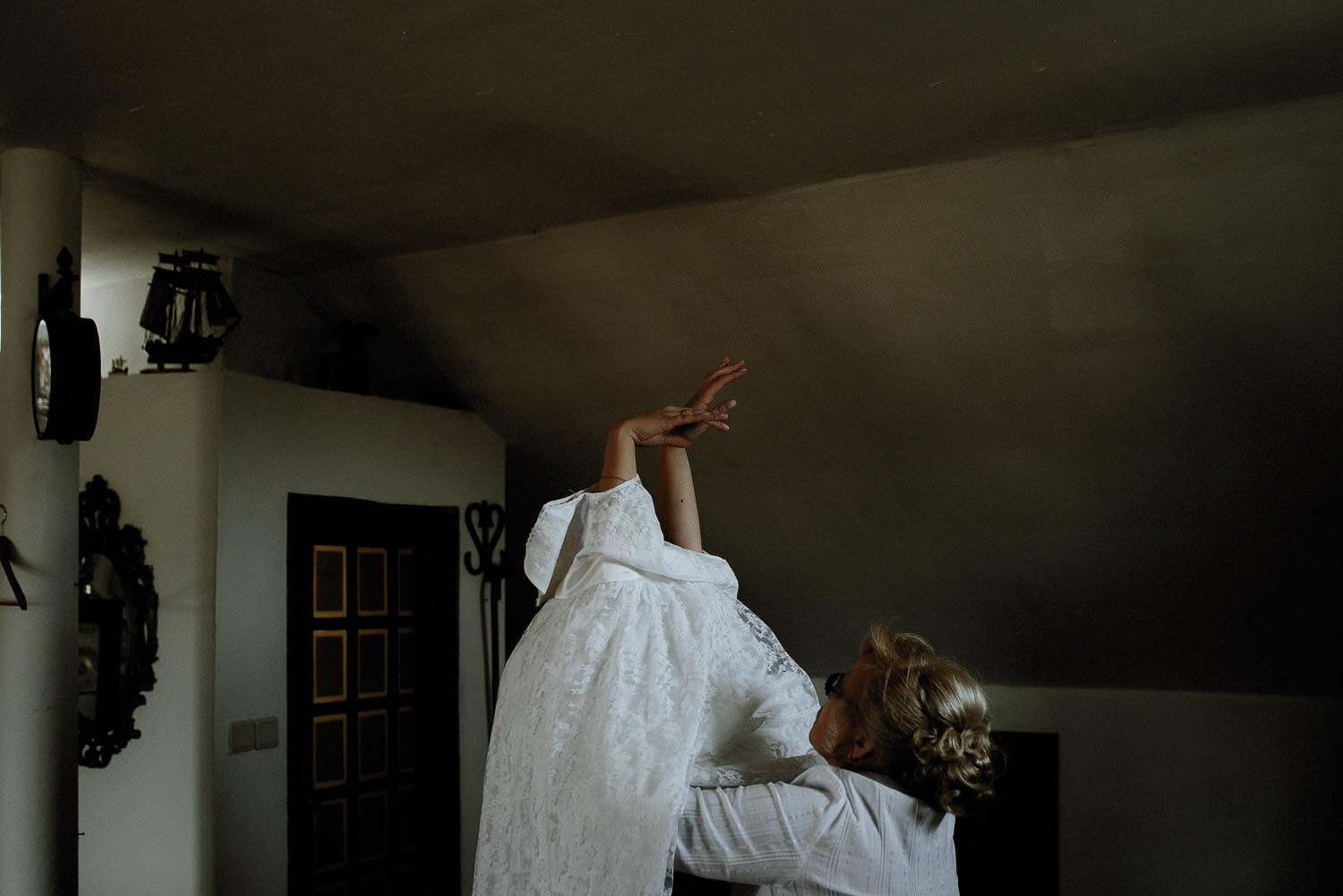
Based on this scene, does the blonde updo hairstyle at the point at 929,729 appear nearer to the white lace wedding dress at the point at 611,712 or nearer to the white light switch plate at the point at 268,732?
the white lace wedding dress at the point at 611,712

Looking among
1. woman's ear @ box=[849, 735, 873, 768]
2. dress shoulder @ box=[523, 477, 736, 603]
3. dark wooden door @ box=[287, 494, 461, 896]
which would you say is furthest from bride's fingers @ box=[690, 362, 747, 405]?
dark wooden door @ box=[287, 494, 461, 896]

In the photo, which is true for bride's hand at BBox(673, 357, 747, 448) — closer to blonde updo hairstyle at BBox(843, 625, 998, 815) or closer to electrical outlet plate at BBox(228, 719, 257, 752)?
blonde updo hairstyle at BBox(843, 625, 998, 815)

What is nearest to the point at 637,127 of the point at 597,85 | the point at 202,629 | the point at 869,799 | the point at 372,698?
the point at 597,85

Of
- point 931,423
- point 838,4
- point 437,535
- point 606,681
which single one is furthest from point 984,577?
point 606,681

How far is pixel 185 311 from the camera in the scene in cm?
403

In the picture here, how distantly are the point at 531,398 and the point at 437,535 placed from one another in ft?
2.31

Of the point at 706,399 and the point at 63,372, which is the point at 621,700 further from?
the point at 63,372

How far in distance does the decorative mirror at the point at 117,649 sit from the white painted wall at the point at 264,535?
29 centimetres

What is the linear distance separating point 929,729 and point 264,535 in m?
2.91

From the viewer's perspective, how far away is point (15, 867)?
3041 millimetres

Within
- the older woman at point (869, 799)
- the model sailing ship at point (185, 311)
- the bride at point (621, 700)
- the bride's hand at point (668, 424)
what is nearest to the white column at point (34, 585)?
the model sailing ship at point (185, 311)

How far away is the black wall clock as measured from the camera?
3.03m

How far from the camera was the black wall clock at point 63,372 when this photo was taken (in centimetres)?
303

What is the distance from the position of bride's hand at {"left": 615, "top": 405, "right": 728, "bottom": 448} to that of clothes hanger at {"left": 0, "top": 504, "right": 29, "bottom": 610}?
6.78 feet
